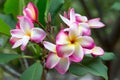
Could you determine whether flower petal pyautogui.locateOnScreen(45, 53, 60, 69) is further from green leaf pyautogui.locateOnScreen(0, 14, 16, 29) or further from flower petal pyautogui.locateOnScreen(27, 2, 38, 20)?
green leaf pyautogui.locateOnScreen(0, 14, 16, 29)

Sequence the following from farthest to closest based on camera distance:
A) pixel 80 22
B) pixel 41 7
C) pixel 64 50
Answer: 1. pixel 41 7
2. pixel 80 22
3. pixel 64 50

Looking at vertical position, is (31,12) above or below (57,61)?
above

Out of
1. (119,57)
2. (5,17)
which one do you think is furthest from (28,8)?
(119,57)

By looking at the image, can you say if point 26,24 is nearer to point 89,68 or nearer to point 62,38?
point 62,38

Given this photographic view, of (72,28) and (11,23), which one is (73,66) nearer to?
(72,28)

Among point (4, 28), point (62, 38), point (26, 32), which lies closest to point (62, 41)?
point (62, 38)

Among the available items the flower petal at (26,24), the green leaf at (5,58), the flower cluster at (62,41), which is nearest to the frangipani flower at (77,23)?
the flower cluster at (62,41)

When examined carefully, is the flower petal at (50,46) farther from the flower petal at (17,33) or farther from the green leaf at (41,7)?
the green leaf at (41,7)
